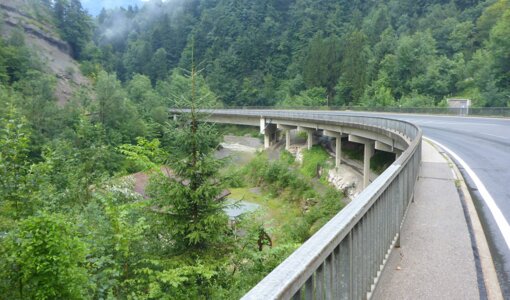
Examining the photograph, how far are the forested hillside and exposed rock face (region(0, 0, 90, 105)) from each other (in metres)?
12.8

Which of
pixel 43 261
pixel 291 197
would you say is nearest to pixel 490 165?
pixel 43 261

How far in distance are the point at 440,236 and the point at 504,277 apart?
55.3 inches

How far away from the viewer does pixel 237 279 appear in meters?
10.5

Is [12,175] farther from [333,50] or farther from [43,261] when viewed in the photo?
[333,50]

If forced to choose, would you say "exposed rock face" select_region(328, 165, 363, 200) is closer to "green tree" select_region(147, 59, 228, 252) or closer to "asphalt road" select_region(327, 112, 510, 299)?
"asphalt road" select_region(327, 112, 510, 299)

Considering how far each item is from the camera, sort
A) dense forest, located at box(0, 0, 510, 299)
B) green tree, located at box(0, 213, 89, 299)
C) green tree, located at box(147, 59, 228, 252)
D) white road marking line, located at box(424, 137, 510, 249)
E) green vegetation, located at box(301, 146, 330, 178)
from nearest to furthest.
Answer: white road marking line, located at box(424, 137, 510, 249)
green tree, located at box(0, 213, 89, 299)
dense forest, located at box(0, 0, 510, 299)
green tree, located at box(147, 59, 228, 252)
green vegetation, located at box(301, 146, 330, 178)

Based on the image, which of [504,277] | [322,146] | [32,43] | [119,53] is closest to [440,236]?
[504,277]

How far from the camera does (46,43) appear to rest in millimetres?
98188

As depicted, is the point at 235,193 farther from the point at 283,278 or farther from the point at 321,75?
the point at 321,75

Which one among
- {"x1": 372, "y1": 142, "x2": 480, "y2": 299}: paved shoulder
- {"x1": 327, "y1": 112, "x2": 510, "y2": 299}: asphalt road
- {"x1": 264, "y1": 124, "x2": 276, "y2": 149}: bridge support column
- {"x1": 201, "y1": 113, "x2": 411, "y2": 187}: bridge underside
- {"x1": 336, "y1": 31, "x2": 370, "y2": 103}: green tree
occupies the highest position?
{"x1": 336, "y1": 31, "x2": 370, "y2": 103}: green tree

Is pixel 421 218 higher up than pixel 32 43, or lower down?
lower down

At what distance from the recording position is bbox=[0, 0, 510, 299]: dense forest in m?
9.22

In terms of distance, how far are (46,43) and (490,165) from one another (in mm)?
107403

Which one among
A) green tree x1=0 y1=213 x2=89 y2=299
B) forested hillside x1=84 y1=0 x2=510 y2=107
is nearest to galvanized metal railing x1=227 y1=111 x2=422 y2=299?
green tree x1=0 y1=213 x2=89 y2=299
